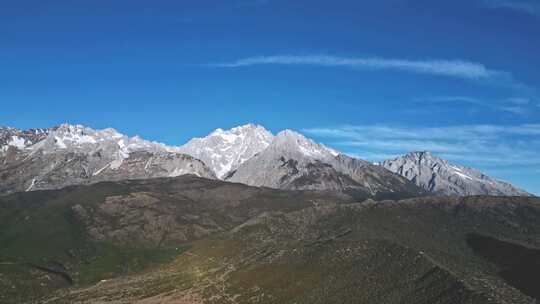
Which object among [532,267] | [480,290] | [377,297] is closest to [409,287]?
[377,297]

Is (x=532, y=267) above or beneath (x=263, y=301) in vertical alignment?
above

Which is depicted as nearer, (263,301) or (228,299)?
(263,301)

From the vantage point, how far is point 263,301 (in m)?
187

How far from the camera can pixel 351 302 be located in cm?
16188

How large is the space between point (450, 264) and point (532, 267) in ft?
79.1

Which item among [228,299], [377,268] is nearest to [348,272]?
[377,268]

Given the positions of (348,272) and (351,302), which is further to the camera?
(348,272)

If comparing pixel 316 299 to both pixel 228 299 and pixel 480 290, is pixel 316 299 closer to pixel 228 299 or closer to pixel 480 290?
pixel 228 299

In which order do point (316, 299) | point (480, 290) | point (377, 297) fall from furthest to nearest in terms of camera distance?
point (316, 299)
point (377, 297)
point (480, 290)

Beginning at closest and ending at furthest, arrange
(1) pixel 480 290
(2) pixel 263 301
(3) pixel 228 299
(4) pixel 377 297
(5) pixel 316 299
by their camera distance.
Answer: (1) pixel 480 290 < (4) pixel 377 297 < (5) pixel 316 299 < (2) pixel 263 301 < (3) pixel 228 299

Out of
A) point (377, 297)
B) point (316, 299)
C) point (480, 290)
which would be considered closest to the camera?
point (480, 290)

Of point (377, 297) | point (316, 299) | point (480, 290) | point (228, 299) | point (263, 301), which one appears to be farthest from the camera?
point (228, 299)

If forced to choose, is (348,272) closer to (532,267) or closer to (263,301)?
(263,301)

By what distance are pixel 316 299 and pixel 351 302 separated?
15.8 m
